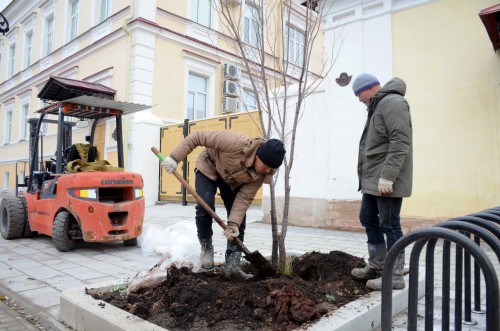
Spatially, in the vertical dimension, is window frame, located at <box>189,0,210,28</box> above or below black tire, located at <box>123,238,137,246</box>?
above

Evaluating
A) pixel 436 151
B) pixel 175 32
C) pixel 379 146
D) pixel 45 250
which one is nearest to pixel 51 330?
pixel 379 146

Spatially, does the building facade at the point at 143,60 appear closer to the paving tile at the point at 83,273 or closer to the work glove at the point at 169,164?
the paving tile at the point at 83,273

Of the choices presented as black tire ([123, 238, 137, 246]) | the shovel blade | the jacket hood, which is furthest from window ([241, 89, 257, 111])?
black tire ([123, 238, 137, 246])

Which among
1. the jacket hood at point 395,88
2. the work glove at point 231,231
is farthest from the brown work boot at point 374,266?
the jacket hood at point 395,88

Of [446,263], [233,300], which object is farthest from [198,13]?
[446,263]

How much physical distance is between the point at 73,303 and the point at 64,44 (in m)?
15.1

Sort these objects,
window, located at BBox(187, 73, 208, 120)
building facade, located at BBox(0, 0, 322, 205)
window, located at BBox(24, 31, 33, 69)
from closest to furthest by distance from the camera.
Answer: building facade, located at BBox(0, 0, 322, 205)
window, located at BBox(187, 73, 208, 120)
window, located at BBox(24, 31, 33, 69)

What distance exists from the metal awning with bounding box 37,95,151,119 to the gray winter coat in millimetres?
4308

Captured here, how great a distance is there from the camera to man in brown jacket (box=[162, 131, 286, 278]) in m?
3.19

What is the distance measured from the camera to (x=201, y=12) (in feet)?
45.9

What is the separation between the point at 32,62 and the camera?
61.1ft

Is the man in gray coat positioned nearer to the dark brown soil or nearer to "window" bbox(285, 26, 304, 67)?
the dark brown soil

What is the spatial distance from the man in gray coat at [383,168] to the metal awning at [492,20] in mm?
2459

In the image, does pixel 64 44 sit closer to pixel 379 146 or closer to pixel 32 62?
pixel 32 62
